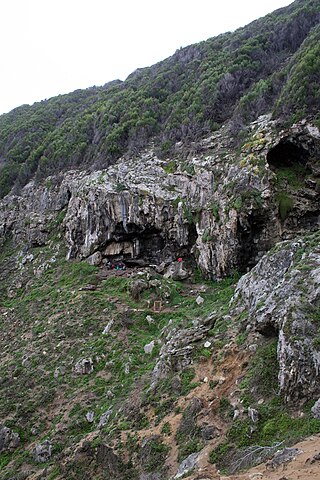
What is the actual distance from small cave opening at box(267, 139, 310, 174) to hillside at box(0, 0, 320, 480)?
7cm

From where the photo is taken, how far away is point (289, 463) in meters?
6.73

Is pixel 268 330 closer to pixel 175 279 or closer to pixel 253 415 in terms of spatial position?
pixel 253 415

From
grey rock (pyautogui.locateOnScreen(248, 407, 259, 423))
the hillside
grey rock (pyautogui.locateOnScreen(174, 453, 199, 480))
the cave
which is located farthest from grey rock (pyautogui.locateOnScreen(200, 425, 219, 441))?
the cave

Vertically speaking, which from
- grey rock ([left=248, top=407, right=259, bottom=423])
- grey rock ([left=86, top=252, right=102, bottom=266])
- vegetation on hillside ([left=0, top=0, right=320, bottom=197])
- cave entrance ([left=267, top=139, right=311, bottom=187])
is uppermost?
vegetation on hillside ([left=0, top=0, right=320, bottom=197])

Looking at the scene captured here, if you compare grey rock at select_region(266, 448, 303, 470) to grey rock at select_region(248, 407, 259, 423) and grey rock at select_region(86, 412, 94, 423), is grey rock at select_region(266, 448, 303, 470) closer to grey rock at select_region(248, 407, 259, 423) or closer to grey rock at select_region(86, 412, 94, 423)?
grey rock at select_region(248, 407, 259, 423)

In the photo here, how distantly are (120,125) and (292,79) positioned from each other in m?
17.3

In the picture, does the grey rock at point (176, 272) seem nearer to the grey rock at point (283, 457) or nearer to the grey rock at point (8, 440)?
the grey rock at point (8, 440)

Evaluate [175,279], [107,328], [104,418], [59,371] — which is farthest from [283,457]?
[175,279]

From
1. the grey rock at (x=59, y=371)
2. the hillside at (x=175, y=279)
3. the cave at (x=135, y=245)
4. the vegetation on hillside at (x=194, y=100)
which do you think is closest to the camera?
the hillside at (x=175, y=279)

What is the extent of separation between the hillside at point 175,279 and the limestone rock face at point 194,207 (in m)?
0.11

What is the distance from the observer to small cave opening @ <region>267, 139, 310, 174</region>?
71.0 feet

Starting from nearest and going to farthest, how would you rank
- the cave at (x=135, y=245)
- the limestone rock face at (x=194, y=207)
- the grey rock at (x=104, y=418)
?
the grey rock at (x=104, y=418) → the limestone rock face at (x=194, y=207) → the cave at (x=135, y=245)

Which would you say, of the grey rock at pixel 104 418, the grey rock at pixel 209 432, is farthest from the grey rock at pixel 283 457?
the grey rock at pixel 104 418

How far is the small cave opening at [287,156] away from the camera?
71.0 feet
